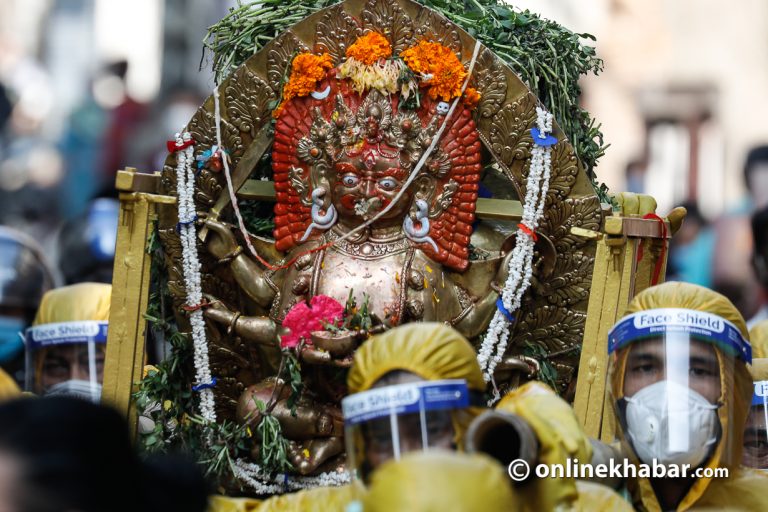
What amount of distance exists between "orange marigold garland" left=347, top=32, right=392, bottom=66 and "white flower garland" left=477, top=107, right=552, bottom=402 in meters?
0.74

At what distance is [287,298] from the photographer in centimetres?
680

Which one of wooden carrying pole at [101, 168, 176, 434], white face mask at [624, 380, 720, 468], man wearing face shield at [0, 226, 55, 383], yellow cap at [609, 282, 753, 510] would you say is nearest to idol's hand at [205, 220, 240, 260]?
wooden carrying pole at [101, 168, 176, 434]

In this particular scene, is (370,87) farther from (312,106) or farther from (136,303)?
(136,303)

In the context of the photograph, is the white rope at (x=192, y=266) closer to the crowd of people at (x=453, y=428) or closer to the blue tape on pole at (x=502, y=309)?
the crowd of people at (x=453, y=428)

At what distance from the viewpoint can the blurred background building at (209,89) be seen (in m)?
13.8

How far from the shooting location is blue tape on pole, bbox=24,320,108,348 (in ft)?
24.4

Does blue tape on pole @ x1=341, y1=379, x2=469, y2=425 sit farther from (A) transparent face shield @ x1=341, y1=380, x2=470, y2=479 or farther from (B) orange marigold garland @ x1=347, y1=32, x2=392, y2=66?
(B) orange marigold garland @ x1=347, y1=32, x2=392, y2=66

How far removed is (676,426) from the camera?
18.0 feet

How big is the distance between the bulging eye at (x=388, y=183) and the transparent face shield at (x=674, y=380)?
142cm

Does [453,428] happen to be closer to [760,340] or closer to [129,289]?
[129,289]

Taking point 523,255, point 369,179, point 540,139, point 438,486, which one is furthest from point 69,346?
point 438,486

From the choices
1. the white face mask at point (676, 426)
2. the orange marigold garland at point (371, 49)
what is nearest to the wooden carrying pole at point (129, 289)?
the orange marigold garland at point (371, 49)

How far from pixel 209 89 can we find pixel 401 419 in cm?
949

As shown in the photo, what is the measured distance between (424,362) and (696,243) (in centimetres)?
820
